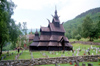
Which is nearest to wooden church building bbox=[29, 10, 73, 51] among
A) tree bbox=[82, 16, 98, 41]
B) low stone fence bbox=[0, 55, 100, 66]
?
low stone fence bbox=[0, 55, 100, 66]

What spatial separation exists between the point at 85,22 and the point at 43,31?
92.0 feet

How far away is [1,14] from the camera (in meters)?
14.1

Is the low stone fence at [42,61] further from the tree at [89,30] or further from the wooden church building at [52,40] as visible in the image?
the tree at [89,30]

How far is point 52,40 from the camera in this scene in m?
31.9

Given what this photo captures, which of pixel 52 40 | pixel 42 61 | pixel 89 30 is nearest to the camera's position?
pixel 42 61

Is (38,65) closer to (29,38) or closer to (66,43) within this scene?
(66,43)

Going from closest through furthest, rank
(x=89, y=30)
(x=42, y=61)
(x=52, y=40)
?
(x=42, y=61)
(x=52, y=40)
(x=89, y=30)

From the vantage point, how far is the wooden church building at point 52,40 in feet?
101

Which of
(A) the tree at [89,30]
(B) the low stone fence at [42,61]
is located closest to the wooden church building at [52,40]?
(B) the low stone fence at [42,61]

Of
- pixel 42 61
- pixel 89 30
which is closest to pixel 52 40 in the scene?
pixel 42 61

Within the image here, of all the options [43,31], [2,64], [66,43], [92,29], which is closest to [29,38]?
[43,31]

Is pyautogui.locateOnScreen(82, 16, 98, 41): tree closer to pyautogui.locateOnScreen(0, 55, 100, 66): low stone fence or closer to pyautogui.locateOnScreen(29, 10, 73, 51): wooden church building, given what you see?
pyautogui.locateOnScreen(29, 10, 73, 51): wooden church building

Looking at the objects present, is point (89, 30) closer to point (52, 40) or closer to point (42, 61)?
point (52, 40)

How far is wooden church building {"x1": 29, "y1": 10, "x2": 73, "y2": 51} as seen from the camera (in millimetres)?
30742
